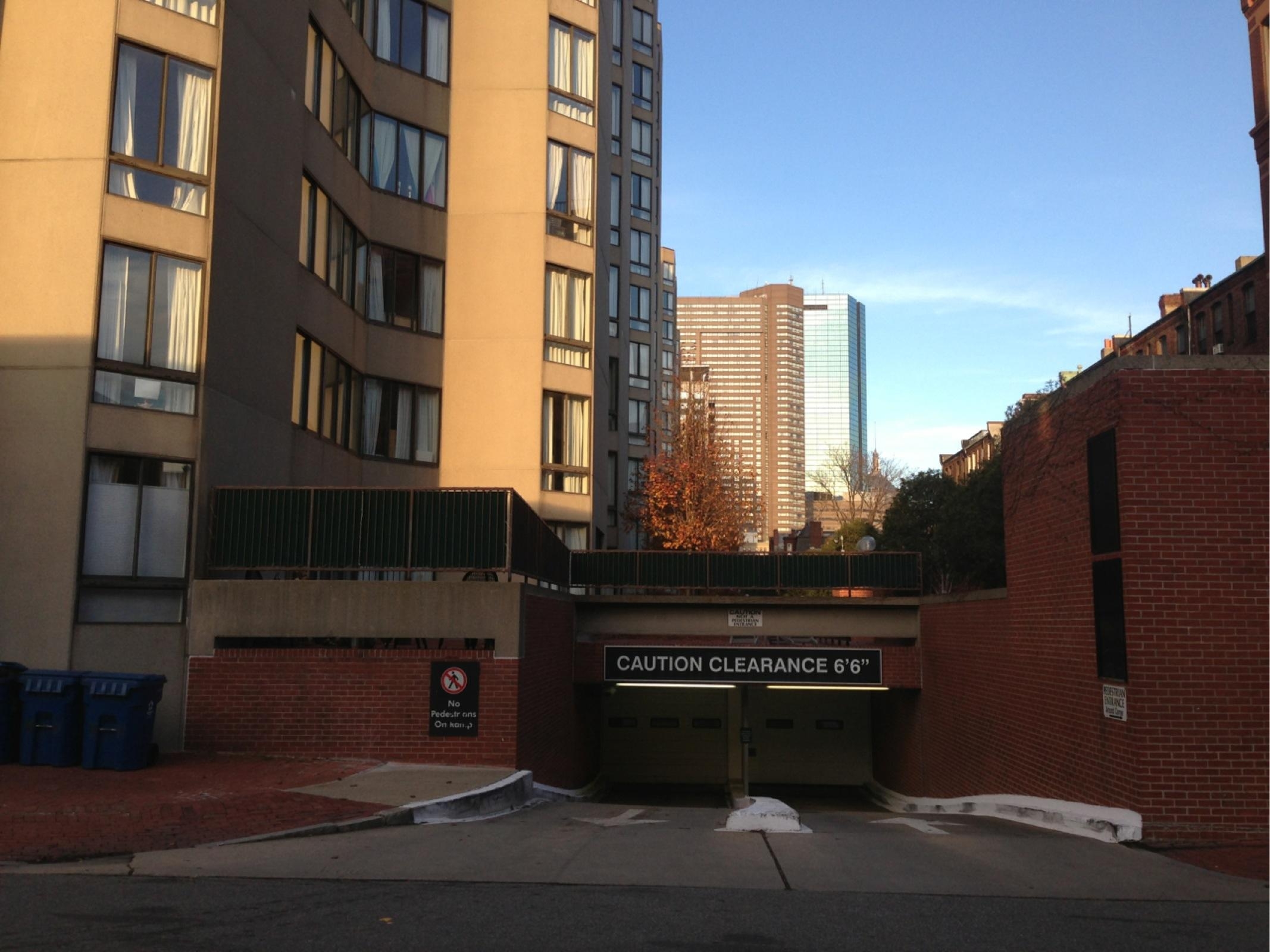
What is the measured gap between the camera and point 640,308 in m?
57.8

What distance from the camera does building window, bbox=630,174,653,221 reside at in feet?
191

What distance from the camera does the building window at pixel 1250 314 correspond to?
45666mm

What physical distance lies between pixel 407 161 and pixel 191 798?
58.9ft

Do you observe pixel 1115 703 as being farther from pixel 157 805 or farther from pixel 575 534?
pixel 575 534

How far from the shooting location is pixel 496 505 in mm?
15836

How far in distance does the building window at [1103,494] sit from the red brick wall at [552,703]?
755cm

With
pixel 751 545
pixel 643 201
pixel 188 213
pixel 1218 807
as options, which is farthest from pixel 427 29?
pixel 751 545

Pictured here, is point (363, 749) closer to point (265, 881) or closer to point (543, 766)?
point (543, 766)

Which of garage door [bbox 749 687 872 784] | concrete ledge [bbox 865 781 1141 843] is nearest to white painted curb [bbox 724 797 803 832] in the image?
concrete ledge [bbox 865 781 1141 843]

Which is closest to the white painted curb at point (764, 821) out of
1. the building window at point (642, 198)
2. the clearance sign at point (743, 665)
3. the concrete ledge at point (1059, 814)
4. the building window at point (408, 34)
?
the concrete ledge at point (1059, 814)

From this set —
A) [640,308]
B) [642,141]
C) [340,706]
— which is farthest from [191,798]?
[642,141]

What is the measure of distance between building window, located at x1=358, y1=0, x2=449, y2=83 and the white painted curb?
1947 centimetres

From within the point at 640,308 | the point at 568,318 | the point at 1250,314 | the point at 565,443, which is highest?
the point at 640,308

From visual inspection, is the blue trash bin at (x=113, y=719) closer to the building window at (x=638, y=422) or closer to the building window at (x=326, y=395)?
the building window at (x=326, y=395)
